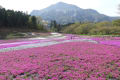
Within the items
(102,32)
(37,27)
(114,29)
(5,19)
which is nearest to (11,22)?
(5,19)

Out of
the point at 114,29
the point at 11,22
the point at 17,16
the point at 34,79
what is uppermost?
the point at 17,16

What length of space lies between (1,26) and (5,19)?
6.30 meters

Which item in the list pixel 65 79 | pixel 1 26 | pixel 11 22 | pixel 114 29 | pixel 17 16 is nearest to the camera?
pixel 65 79

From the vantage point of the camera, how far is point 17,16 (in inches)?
3445

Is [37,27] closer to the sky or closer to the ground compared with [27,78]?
closer to the sky

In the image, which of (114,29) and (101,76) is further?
(114,29)

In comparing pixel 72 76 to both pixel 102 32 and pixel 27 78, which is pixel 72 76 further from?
pixel 102 32

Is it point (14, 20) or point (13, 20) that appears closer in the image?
point (13, 20)

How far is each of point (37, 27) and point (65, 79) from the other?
98.7m

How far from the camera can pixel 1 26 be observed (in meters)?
75.8

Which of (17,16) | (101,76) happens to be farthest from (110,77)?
(17,16)

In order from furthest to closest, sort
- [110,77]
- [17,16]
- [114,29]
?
[17,16] < [114,29] < [110,77]

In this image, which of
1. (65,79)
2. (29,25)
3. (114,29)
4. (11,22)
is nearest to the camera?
(65,79)

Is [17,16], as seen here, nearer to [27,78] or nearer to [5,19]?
[5,19]
